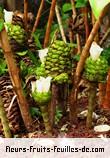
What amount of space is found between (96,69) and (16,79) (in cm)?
19

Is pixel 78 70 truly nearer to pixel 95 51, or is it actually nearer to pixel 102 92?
pixel 95 51

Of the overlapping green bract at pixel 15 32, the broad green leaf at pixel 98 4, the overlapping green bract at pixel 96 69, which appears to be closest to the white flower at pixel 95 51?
the overlapping green bract at pixel 96 69

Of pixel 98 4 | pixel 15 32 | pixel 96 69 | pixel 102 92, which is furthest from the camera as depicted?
pixel 102 92

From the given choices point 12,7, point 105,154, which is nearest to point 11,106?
point 105,154

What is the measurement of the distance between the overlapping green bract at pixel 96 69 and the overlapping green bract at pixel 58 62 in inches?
2.0

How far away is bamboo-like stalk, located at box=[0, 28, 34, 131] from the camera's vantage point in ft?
3.44

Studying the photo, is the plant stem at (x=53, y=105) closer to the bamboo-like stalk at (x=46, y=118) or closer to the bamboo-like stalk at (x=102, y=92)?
the bamboo-like stalk at (x=46, y=118)

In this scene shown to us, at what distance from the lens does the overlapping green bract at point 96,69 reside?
1036mm

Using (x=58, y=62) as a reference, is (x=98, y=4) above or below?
above

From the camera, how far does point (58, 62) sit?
3.48 ft

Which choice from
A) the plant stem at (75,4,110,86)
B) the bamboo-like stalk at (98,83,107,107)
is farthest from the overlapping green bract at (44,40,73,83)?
the bamboo-like stalk at (98,83,107,107)

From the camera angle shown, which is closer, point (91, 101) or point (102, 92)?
point (91, 101)

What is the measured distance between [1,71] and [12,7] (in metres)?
0.52

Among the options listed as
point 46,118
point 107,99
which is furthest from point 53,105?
point 107,99
